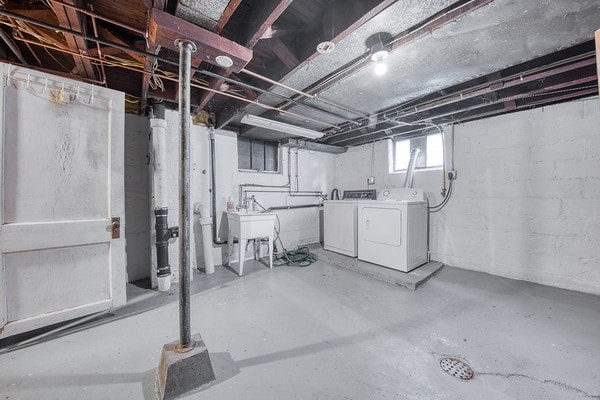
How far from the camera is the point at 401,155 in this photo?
398cm

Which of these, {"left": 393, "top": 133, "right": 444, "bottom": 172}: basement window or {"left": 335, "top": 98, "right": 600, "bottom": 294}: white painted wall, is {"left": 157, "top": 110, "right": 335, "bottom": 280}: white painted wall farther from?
{"left": 335, "top": 98, "right": 600, "bottom": 294}: white painted wall

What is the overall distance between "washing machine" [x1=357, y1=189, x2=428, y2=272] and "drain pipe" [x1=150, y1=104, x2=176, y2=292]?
265 cm

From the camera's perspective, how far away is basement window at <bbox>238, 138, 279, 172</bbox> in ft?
12.3

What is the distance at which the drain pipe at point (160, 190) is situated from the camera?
2.40 metres

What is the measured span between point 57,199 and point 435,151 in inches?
179

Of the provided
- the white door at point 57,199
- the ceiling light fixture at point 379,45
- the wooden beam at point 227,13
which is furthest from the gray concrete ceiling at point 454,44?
the white door at point 57,199

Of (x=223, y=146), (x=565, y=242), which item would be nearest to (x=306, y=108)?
(x=223, y=146)

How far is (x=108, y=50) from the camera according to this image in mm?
1803

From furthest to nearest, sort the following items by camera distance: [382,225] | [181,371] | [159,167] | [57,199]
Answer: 1. [382,225]
2. [159,167]
3. [57,199]
4. [181,371]

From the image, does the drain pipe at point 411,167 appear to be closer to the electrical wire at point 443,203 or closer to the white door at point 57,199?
the electrical wire at point 443,203

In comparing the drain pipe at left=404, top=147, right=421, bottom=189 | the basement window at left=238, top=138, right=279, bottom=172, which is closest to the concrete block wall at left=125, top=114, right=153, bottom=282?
the basement window at left=238, top=138, right=279, bottom=172

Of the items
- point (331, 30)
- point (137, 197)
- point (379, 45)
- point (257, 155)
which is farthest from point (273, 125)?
point (137, 197)

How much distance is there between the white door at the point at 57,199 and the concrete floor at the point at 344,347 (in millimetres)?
302

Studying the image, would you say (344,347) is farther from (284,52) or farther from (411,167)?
(411,167)
